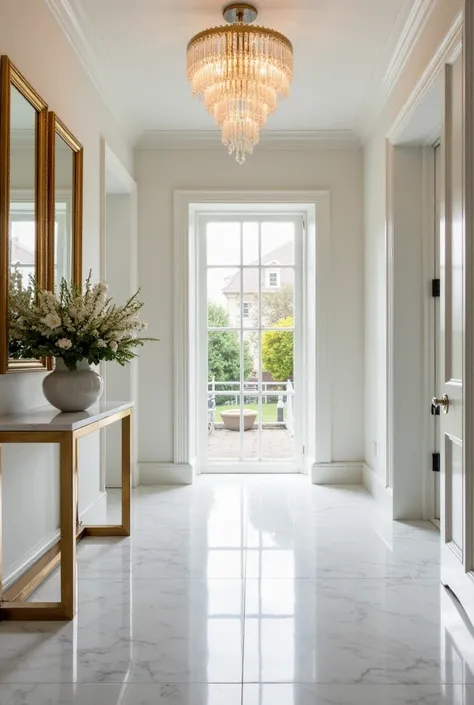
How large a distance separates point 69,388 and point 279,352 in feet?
8.62

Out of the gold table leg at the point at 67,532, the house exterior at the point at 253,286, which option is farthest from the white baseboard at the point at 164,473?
the gold table leg at the point at 67,532

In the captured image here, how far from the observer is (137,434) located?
4.59 meters

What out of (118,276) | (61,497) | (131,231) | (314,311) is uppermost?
(131,231)

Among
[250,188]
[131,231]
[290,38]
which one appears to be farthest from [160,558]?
[250,188]

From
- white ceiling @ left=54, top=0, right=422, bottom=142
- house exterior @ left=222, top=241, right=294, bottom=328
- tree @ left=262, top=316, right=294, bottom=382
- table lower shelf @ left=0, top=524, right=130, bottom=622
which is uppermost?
white ceiling @ left=54, top=0, right=422, bottom=142

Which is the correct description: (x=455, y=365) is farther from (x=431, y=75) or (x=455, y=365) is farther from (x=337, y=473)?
(x=337, y=473)

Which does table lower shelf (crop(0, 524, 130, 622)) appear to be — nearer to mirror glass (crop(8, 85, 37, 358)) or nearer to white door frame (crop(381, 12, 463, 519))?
mirror glass (crop(8, 85, 37, 358))

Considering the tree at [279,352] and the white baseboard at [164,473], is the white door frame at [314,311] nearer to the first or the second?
the white baseboard at [164,473]

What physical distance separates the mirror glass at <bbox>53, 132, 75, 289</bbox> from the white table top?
25.1 inches

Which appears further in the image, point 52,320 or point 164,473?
point 164,473

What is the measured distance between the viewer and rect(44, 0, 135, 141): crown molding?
9.29 feet

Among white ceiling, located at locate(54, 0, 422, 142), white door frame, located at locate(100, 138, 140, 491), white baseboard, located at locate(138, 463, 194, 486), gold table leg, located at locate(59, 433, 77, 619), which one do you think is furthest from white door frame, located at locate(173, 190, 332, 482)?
gold table leg, located at locate(59, 433, 77, 619)

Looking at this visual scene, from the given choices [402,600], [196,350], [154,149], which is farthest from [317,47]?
[402,600]

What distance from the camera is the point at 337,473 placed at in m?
4.57
